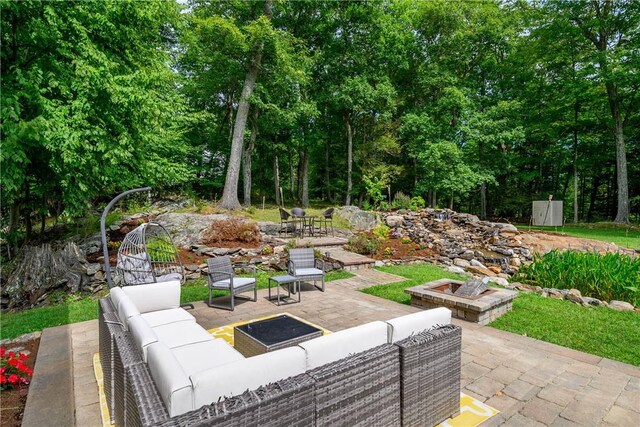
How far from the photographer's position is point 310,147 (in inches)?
781

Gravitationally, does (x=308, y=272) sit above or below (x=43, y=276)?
above

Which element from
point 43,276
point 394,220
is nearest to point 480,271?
point 394,220

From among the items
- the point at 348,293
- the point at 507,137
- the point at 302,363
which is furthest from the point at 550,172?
the point at 302,363

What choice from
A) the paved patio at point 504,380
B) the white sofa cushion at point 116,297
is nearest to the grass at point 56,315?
the paved patio at point 504,380

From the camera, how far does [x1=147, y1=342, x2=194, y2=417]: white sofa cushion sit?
1454 millimetres

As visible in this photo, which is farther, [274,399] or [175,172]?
[175,172]

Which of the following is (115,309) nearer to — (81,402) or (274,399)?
(81,402)

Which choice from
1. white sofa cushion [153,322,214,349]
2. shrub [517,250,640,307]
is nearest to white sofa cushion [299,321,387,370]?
white sofa cushion [153,322,214,349]

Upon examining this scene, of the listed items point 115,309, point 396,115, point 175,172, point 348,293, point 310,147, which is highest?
point 396,115

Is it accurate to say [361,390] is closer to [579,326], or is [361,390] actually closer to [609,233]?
[579,326]

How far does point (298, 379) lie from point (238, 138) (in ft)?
43.3

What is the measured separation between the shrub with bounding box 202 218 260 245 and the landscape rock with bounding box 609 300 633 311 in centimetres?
766

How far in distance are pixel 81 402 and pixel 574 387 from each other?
4.33 m

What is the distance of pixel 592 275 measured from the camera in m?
6.01
